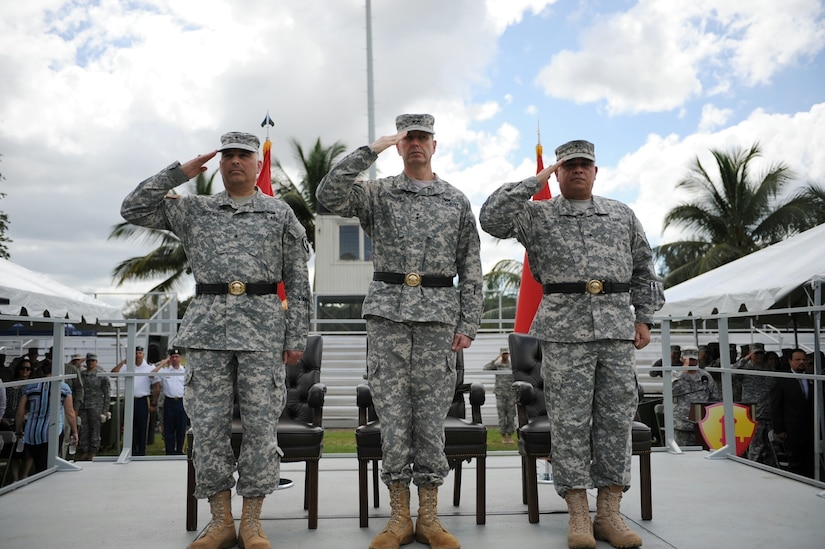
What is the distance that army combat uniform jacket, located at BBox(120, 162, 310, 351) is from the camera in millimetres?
3357

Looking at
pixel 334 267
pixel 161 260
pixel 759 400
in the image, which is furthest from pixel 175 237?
pixel 759 400

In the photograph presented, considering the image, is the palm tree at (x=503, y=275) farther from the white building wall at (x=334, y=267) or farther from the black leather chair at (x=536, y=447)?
the black leather chair at (x=536, y=447)

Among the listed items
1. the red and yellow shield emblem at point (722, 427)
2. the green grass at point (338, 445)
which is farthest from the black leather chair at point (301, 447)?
the green grass at point (338, 445)

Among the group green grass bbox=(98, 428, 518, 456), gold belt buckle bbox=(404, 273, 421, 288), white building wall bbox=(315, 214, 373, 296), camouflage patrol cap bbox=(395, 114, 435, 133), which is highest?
white building wall bbox=(315, 214, 373, 296)

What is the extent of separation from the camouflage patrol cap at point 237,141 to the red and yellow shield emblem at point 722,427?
16.6ft

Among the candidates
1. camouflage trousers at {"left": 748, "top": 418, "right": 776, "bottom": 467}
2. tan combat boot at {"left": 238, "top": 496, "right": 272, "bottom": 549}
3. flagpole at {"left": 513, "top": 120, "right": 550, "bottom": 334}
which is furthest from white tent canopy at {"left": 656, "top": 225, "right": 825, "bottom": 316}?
tan combat boot at {"left": 238, "top": 496, "right": 272, "bottom": 549}

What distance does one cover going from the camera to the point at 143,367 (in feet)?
33.9

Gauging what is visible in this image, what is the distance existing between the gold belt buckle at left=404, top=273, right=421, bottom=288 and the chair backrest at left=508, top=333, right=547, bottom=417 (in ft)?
4.99

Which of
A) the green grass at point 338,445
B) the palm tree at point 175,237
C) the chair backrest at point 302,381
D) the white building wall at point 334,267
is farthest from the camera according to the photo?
the palm tree at point 175,237

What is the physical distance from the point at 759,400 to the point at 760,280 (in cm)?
177

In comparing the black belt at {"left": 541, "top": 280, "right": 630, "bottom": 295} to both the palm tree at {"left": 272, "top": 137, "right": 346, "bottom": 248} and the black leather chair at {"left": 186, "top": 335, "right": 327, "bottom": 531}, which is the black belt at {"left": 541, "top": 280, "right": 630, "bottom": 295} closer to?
the black leather chair at {"left": 186, "top": 335, "right": 327, "bottom": 531}

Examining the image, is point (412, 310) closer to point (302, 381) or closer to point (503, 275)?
point (302, 381)

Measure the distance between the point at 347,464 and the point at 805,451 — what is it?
484cm

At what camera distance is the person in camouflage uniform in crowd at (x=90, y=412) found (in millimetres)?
9828
